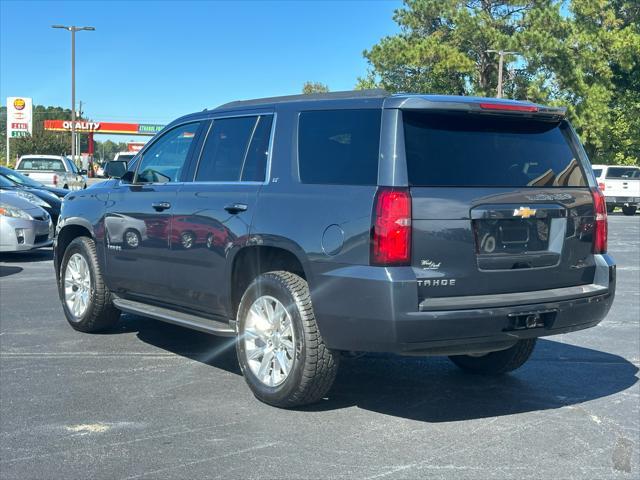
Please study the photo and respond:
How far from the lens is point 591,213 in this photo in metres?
4.88

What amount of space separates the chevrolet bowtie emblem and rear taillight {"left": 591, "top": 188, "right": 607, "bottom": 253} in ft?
2.04

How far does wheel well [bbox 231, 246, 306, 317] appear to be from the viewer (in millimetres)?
4941

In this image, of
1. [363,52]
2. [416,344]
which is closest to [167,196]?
[416,344]

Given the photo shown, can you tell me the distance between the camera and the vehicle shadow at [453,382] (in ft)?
16.5

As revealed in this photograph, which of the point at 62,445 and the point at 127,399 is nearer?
the point at 62,445

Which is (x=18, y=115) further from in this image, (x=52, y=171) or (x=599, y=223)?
(x=599, y=223)

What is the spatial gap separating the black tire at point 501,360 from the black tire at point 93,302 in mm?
3111

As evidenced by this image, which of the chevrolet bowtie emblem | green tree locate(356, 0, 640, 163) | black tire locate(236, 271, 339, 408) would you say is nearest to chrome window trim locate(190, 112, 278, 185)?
black tire locate(236, 271, 339, 408)

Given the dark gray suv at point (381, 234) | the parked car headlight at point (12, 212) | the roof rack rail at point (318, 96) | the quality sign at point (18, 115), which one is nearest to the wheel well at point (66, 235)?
the dark gray suv at point (381, 234)

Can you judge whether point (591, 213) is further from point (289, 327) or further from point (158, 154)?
point (158, 154)

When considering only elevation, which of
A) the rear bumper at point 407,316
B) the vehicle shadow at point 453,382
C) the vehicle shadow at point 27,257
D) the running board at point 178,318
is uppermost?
the rear bumper at point 407,316

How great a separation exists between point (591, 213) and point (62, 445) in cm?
347

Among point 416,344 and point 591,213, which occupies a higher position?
point 591,213

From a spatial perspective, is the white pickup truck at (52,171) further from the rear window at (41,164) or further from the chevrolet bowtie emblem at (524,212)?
the chevrolet bowtie emblem at (524,212)
